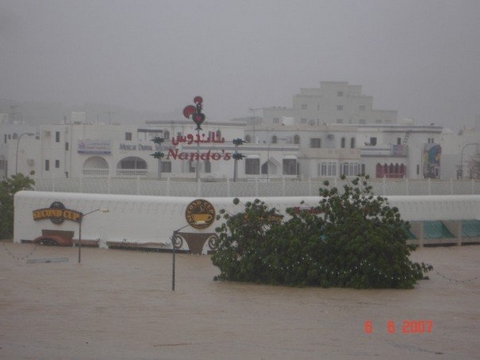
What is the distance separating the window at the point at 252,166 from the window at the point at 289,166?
7.73ft

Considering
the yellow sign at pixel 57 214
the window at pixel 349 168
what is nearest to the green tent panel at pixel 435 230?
the yellow sign at pixel 57 214

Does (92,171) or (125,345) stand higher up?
(92,171)

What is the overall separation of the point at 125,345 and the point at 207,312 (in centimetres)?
671

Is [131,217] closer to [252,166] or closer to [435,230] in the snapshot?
[435,230]

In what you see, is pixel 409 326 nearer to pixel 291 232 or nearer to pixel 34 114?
pixel 291 232

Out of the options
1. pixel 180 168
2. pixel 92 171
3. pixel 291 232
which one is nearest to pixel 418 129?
pixel 180 168

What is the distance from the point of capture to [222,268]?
38656 mm

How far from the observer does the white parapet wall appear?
4762 centimetres

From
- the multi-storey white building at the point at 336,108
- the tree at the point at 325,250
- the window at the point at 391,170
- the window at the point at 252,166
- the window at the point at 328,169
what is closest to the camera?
the tree at the point at 325,250

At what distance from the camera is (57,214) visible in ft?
164

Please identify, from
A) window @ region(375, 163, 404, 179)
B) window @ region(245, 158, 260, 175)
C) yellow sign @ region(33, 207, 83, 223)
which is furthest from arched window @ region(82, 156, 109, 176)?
window @ region(375, 163, 404, 179)

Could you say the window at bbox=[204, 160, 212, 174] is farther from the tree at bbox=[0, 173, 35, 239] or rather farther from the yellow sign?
the yellow sign
